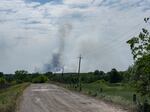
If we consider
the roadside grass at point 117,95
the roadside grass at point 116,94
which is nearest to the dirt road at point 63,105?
the roadside grass at point 117,95

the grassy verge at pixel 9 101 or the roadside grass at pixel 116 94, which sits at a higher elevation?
the roadside grass at pixel 116 94

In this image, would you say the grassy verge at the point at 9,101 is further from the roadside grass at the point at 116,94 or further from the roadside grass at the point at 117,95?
the roadside grass at the point at 116,94

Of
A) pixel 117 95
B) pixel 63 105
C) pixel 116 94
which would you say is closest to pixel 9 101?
pixel 63 105

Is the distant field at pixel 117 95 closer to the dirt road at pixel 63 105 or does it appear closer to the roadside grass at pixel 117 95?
the roadside grass at pixel 117 95

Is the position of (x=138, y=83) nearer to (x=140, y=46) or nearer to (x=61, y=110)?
(x=140, y=46)

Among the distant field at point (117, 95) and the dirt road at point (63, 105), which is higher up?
the distant field at point (117, 95)

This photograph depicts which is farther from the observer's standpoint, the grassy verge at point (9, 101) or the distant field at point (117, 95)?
the distant field at point (117, 95)

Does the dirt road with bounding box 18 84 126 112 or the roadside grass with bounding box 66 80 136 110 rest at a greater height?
the roadside grass with bounding box 66 80 136 110

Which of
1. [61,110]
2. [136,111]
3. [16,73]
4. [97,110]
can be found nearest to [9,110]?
[61,110]

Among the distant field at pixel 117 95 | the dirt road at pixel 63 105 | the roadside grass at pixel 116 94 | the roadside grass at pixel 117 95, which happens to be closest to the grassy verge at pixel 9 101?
the dirt road at pixel 63 105

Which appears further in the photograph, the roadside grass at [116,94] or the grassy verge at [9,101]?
the roadside grass at [116,94]

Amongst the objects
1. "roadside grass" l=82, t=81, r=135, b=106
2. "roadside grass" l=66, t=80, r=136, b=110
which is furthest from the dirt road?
"roadside grass" l=82, t=81, r=135, b=106

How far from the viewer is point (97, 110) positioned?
94.1 feet

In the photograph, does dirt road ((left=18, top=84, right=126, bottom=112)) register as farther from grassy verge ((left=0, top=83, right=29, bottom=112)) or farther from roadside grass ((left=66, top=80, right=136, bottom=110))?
roadside grass ((left=66, top=80, right=136, bottom=110))
